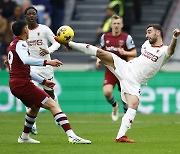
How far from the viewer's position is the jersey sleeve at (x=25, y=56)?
13.9 m

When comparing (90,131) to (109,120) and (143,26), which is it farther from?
(143,26)

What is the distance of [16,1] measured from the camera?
2928 cm

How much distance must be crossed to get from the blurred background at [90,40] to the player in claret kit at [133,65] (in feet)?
29.7

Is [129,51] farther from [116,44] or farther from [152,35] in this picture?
[152,35]

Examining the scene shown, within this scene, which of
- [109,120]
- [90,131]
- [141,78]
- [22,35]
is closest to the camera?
[22,35]

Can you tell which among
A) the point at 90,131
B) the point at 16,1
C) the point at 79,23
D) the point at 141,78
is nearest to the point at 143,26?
the point at 79,23

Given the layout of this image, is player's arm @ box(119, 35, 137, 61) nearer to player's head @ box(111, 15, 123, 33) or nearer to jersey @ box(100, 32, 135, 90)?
jersey @ box(100, 32, 135, 90)

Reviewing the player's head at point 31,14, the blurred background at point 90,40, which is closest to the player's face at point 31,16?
the player's head at point 31,14

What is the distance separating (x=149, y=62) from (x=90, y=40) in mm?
13975

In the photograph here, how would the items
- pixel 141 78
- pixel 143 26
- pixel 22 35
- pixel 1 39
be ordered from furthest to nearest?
pixel 143 26, pixel 1 39, pixel 141 78, pixel 22 35

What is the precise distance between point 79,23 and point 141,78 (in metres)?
15.0

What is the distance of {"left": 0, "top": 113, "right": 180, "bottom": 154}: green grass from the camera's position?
536 inches

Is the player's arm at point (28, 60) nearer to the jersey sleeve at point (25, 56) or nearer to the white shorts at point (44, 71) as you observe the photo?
the jersey sleeve at point (25, 56)

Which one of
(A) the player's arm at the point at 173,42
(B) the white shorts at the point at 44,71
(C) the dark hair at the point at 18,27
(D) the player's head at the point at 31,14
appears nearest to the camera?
(C) the dark hair at the point at 18,27
